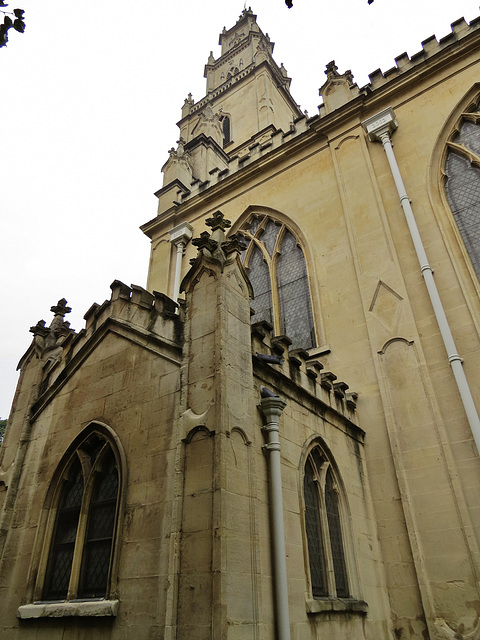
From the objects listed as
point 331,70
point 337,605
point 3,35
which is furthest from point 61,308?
point 331,70

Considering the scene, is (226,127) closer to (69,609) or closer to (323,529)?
(323,529)

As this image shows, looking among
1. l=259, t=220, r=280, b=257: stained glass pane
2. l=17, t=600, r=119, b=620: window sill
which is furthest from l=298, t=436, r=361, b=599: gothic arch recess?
l=259, t=220, r=280, b=257: stained glass pane

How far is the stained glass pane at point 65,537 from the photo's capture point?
5766mm

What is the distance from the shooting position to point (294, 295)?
1214 cm

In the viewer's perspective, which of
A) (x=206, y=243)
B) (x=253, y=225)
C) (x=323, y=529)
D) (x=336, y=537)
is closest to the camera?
(x=206, y=243)

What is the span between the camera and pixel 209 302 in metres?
5.80

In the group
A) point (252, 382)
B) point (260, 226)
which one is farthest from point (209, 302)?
point (260, 226)

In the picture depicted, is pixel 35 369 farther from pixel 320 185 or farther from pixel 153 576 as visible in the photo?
pixel 320 185

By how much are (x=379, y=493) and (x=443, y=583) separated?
5.13ft

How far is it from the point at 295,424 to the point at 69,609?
3.41 metres

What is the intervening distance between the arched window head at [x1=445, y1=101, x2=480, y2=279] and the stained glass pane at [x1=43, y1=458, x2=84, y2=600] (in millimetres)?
8083

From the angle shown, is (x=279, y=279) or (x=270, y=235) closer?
(x=279, y=279)

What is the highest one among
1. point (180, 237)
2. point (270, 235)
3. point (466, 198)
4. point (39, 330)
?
point (180, 237)

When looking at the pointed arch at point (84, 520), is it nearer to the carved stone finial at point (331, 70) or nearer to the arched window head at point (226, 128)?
the carved stone finial at point (331, 70)
